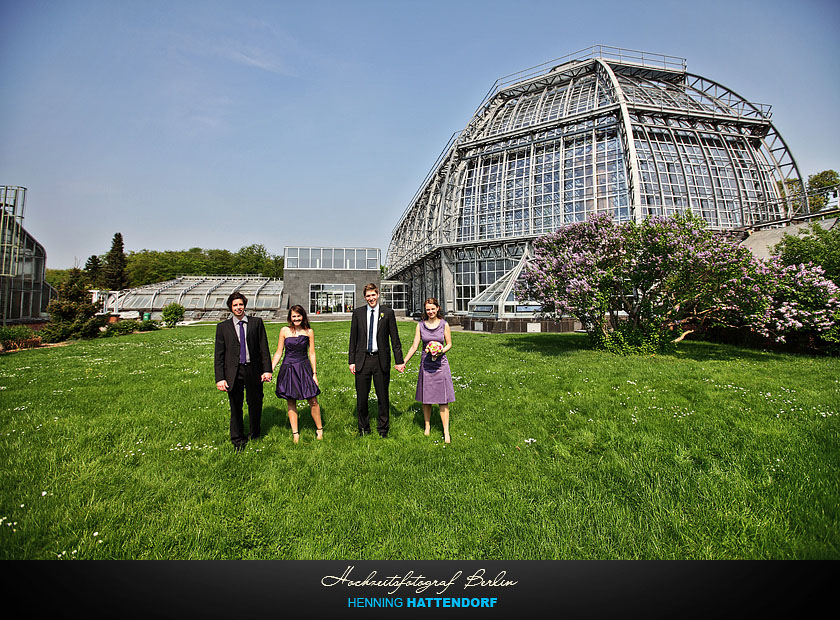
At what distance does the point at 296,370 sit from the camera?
5.29 meters

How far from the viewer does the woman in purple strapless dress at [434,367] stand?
522 centimetres

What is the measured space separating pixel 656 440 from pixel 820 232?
15564mm

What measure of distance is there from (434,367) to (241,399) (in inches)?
107

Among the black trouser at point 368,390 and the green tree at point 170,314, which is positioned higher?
the green tree at point 170,314

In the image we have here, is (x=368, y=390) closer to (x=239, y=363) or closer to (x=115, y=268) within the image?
(x=239, y=363)

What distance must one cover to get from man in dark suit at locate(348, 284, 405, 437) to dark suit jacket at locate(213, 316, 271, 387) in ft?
4.10

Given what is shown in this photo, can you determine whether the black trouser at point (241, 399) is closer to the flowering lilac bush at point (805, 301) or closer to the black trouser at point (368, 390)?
the black trouser at point (368, 390)

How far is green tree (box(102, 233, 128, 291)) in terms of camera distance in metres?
63.4

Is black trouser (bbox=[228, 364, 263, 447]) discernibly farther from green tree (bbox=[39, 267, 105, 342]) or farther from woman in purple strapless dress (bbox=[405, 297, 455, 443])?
green tree (bbox=[39, 267, 105, 342])

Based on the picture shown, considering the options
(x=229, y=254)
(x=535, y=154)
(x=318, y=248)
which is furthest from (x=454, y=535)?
(x=229, y=254)

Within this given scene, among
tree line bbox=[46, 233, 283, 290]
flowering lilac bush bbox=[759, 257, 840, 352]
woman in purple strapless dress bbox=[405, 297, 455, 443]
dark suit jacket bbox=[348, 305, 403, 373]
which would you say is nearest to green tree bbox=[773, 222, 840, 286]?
flowering lilac bush bbox=[759, 257, 840, 352]

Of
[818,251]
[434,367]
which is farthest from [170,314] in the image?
[818,251]

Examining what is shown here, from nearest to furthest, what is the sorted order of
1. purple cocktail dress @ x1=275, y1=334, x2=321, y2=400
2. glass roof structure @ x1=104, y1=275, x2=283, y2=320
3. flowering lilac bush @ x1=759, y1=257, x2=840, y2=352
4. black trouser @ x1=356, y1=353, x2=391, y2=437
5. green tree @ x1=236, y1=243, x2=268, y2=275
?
purple cocktail dress @ x1=275, y1=334, x2=321, y2=400 → black trouser @ x1=356, y1=353, x2=391, y2=437 → flowering lilac bush @ x1=759, y1=257, x2=840, y2=352 → glass roof structure @ x1=104, y1=275, x2=283, y2=320 → green tree @ x1=236, y1=243, x2=268, y2=275

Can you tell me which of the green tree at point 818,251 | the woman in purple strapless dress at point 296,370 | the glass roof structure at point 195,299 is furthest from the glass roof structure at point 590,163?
the woman in purple strapless dress at point 296,370
